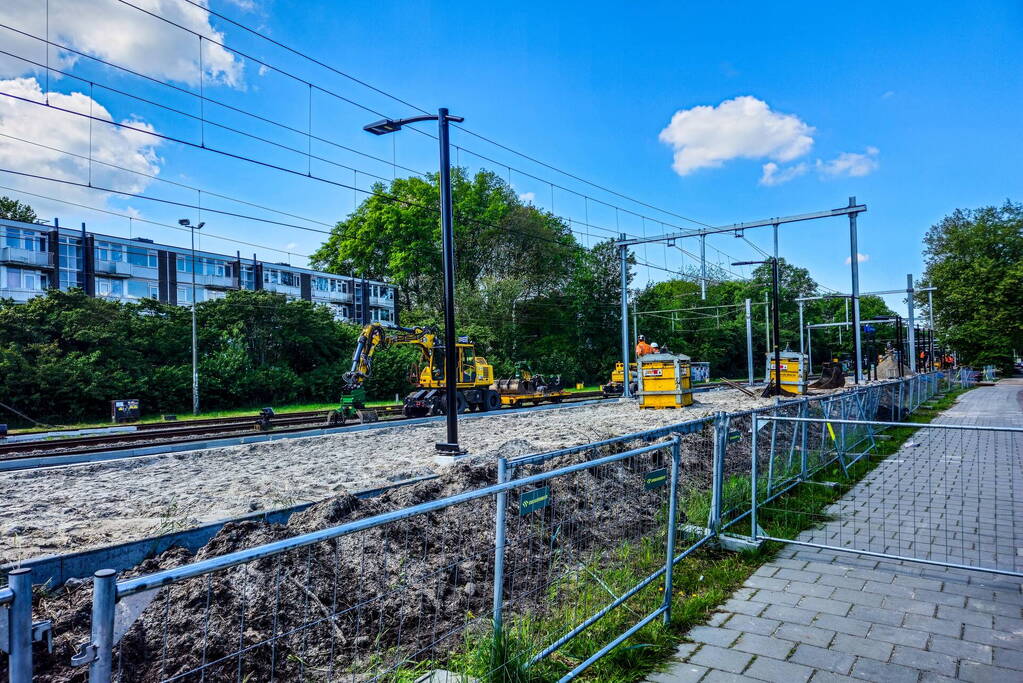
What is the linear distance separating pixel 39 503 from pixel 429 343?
13.9m

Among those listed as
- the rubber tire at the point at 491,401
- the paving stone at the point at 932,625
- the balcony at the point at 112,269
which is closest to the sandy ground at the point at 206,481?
the paving stone at the point at 932,625

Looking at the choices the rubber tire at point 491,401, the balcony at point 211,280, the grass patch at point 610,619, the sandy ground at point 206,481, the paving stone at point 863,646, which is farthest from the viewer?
the balcony at point 211,280

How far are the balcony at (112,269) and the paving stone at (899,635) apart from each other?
170 ft

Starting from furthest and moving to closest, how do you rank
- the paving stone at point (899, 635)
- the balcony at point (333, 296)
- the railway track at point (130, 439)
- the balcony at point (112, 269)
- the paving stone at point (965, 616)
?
the balcony at point (333, 296), the balcony at point (112, 269), the railway track at point (130, 439), the paving stone at point (965, 616), the paving stone at point (899, 635)

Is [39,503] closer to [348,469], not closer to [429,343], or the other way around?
[348,469]

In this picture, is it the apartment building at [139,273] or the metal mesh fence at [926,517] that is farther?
the apartment building at [139,273]

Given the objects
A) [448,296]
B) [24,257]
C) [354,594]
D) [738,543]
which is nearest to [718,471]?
[738,543]

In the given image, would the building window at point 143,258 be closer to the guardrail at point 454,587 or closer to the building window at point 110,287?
the building window at point 110,287

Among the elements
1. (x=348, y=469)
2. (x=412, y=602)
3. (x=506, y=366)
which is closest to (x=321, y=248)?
(x=506, y=366)

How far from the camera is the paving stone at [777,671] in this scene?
3.70 metres

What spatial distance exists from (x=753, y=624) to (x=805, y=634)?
0.33 m

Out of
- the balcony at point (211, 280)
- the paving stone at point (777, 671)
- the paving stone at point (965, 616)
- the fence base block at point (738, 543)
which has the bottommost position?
the paving stone at point (965, 616)

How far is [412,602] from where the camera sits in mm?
4523

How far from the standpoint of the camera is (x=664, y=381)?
70.5 ft
